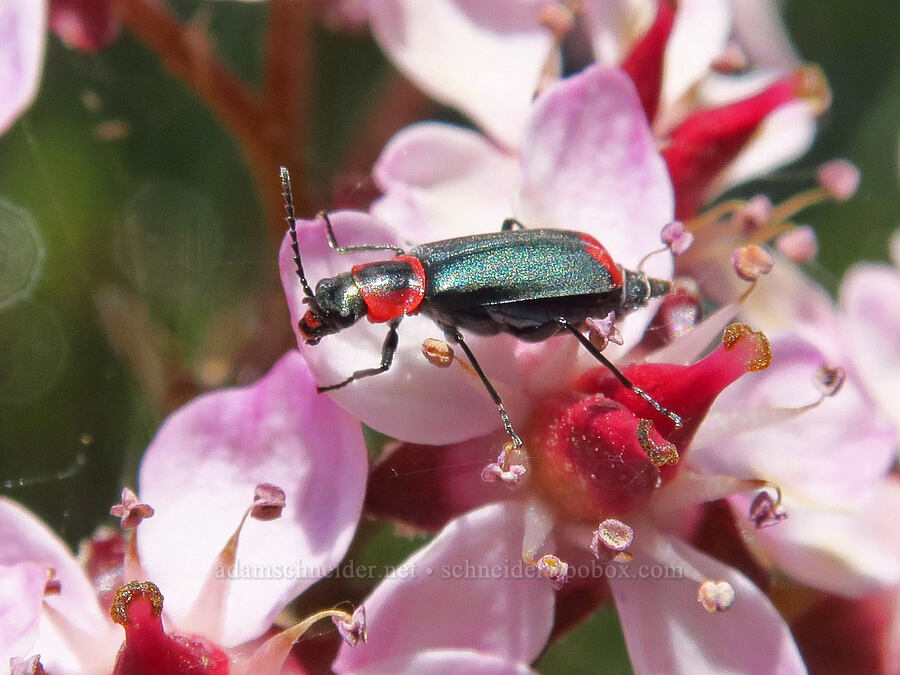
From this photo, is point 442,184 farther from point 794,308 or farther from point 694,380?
point 794,308

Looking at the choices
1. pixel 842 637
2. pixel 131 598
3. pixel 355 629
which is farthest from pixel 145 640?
pixel 842 637

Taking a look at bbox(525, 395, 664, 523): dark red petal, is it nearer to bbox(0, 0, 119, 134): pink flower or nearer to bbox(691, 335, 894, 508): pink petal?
bbox(691, 335, 894, 508): pink petal

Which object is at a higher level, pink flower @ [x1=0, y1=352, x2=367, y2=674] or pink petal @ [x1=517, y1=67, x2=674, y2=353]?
pink petal @ [x1=517, y1=67, x2=674, y2=353]

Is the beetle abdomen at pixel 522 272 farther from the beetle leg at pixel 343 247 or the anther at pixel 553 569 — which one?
the anther at pixel 553 569

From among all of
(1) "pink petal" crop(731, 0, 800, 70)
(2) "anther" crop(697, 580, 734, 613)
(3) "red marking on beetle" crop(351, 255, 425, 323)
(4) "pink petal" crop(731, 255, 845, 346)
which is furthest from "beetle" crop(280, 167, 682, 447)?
(1) "pink petal" crop(731, 0, 800, 70)

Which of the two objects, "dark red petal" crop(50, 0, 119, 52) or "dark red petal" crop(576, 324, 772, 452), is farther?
"dark red petal" crop(50, 0, 119, 52)

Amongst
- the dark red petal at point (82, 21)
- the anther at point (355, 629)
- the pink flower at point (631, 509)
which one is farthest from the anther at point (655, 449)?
the dark red petal at point (82, 21)
